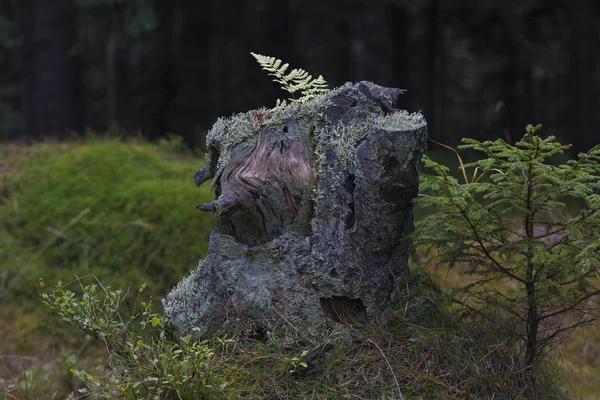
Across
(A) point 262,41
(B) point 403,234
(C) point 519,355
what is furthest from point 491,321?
(A) point 262,41

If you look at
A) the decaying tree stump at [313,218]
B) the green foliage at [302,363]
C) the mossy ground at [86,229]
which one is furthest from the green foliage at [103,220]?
the green foliage at [302,363]

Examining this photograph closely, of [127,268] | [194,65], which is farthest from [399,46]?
[127,268]

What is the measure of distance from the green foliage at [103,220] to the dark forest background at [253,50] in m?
5.29

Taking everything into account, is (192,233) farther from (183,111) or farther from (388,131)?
(183,111)

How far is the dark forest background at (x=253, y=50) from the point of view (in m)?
13.1

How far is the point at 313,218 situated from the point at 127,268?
13.3 feet

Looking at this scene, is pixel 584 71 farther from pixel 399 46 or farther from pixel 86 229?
pixel 86 229

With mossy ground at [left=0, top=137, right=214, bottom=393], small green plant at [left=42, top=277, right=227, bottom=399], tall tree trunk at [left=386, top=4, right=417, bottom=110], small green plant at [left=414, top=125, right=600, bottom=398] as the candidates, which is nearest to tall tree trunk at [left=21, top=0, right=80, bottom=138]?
mossy ground at [left=0, top=137, right=214, bottom=393]

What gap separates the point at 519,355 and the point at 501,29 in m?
14.7

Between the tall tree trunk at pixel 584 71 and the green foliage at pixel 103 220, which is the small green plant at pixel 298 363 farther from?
the tall tree trunk at pixel 584 71

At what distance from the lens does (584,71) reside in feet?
41.2

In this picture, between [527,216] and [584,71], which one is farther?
[584,71]

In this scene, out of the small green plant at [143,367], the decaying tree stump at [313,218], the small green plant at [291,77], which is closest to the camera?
the small green plant at [143,367]

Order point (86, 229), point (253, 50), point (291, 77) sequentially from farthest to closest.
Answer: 1. point (253, 50)
2. point (86, 229)
3. point (291, 77)
